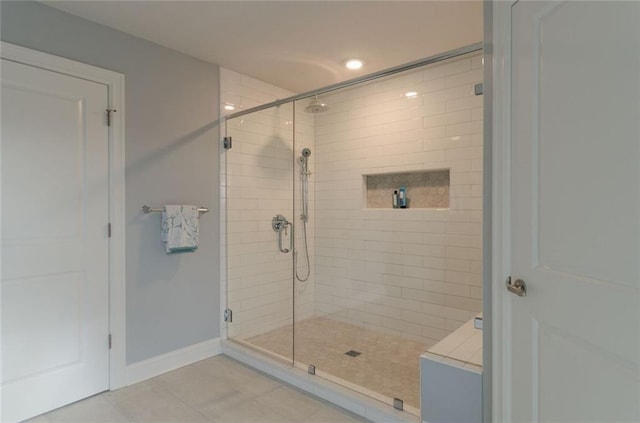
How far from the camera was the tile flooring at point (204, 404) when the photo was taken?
2076 mm

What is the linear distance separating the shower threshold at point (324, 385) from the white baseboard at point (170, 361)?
0.38ft

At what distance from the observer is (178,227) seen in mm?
2623

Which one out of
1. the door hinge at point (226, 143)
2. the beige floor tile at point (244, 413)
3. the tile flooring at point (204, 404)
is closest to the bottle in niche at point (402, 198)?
the door hinge at point (226, 143)

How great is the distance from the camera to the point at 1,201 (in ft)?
6.48

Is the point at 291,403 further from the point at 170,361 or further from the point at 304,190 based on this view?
the point at 304,190

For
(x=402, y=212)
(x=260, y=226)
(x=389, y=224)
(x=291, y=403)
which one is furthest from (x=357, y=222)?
(x=291, y=403)

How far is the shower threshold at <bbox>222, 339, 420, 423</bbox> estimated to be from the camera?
6.51 ft

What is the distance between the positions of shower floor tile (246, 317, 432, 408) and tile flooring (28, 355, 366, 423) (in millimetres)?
296

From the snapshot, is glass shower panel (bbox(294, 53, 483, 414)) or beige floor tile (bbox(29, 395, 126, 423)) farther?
glass shower panel (bbox(294, 53, 483, 414))
